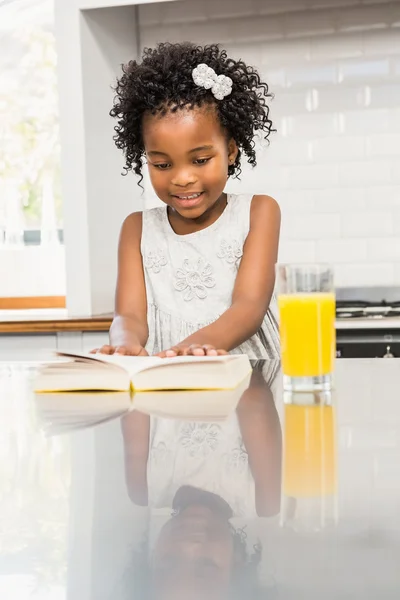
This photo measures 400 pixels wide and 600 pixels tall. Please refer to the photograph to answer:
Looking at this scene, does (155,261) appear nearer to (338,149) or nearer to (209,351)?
(209,351)

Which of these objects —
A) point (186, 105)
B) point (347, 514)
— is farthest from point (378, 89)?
point (347, 514)

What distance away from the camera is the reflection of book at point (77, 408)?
34.0 inches

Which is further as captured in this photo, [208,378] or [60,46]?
[60,46]

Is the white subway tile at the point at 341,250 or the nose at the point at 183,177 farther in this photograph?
the white subway tile at the point at 341,250

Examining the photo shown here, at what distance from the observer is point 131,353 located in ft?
4.22

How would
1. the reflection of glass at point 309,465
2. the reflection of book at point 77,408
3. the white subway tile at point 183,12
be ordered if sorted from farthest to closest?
the white subway tile at point 183,12
the reflection of book at point 77,408
the reflection of glass at point 309,465

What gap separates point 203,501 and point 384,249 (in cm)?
272

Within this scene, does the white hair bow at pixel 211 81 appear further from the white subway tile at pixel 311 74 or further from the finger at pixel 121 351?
the white subway tile at pixel 311 74

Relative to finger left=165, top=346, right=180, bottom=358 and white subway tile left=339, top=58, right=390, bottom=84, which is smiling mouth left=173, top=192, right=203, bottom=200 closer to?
finger left=165, top=346, right=180, bottom=358

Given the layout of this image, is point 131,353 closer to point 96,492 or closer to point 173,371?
point 173,371

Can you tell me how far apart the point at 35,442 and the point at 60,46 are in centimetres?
231

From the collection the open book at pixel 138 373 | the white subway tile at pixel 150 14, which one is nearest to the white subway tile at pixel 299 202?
the white subway tile at pixel 150 14

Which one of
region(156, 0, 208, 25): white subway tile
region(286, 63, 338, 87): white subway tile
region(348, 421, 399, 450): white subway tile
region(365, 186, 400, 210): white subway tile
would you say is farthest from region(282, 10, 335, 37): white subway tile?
region(348, 421, 399, 450): white subway tile

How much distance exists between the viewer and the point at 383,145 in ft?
10.3
